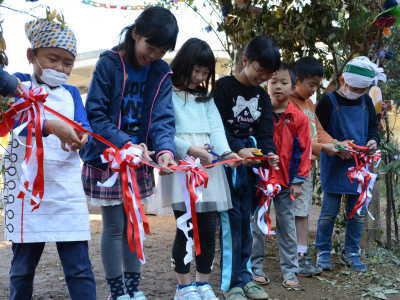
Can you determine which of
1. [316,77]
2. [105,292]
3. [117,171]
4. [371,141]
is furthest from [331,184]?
[117,171]

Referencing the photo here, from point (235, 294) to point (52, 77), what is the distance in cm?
171

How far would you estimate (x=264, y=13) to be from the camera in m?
4.66

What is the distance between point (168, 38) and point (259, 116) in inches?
39.1

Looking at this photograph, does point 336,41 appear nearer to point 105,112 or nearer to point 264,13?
point 264,13

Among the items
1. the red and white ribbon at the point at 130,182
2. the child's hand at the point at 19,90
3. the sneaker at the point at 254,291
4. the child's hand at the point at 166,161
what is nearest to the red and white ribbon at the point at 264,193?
the sneaker at the point at 254,291

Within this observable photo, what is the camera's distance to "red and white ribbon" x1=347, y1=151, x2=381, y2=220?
165 inches

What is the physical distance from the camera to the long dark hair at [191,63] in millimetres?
3139

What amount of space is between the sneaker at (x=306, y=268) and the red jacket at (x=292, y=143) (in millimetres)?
689

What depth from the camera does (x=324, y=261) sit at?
4273 mm

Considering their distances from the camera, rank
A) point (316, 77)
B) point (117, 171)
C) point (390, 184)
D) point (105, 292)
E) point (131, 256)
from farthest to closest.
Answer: point (390, 184) < point (316, 77) < point (105, 292) < point (131, 256) < point (117, 171)

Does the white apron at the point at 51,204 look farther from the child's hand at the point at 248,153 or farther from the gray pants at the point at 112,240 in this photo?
the child's hand at the point at 248,153

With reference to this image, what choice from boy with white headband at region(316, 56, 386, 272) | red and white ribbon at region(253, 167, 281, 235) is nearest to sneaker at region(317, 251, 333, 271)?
boy with white headband at region(316, 56, 386, 272)

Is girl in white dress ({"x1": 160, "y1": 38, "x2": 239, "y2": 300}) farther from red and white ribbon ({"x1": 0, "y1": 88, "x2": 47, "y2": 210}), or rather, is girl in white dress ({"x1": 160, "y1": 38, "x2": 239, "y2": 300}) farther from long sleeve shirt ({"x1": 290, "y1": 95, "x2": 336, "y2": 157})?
long sleeve shirt ({"x1": 290, "y1": 95, "x2": 336, "y2": 157})

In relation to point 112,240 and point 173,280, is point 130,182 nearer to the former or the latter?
point 112,240
